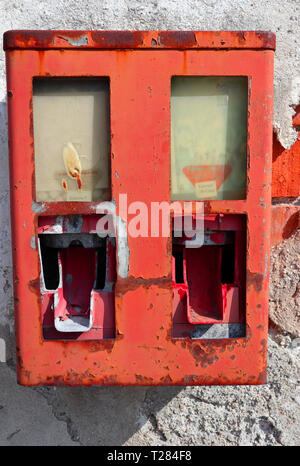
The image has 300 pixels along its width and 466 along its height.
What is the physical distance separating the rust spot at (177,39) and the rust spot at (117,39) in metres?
0.04

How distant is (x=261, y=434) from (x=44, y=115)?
106 centimetres

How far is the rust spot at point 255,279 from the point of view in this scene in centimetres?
94

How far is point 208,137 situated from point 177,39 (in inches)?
8.0

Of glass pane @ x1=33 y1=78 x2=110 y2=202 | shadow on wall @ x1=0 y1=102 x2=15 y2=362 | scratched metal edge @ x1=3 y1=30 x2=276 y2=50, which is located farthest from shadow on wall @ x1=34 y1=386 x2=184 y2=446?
scratched metal edge @ x1=3 y1=30 x2=276 y2=50

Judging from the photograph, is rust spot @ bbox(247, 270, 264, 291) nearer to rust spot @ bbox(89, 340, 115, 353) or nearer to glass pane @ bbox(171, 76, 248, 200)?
glass pane @ bbox(171, 76, 248, 200)

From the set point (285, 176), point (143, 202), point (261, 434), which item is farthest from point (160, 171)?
point (261, 434)

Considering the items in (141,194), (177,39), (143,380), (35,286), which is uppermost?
(177,39)

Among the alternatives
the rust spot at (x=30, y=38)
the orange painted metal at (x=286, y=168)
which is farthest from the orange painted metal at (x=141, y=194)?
the orange painted metal at (x=286, y=168)

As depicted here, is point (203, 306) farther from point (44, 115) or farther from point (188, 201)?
point (44, 115)

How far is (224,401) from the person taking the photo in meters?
1.26

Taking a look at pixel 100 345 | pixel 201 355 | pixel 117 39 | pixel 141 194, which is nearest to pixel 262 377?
pixel 201 355

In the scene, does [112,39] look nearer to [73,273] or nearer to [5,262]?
[73,273]

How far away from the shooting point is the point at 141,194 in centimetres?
91

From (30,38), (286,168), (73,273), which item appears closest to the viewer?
(30,38)
